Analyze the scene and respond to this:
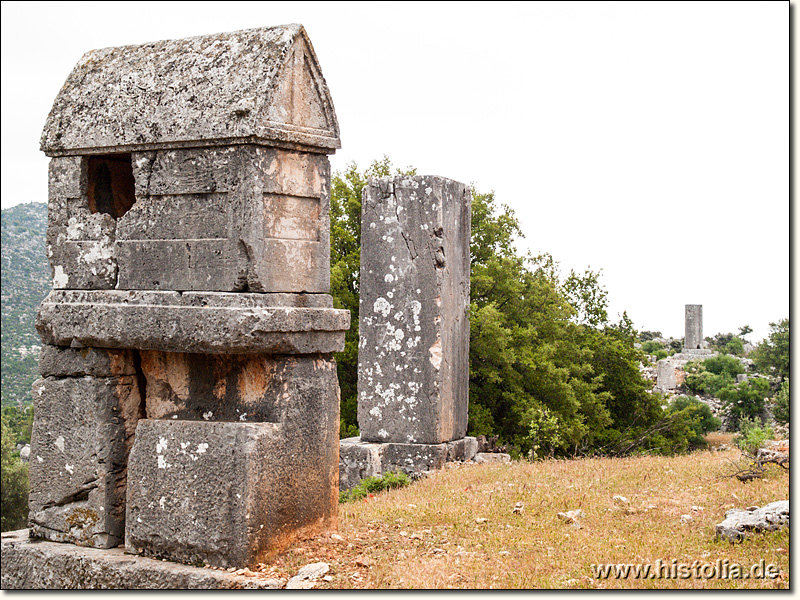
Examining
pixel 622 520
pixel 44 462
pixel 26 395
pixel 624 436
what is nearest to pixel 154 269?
pixel 44 462

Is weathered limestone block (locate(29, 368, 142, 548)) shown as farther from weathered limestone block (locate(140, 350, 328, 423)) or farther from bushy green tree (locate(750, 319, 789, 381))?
bushy green tree (locate(750, 319, 789, 381))

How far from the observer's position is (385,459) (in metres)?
10.2

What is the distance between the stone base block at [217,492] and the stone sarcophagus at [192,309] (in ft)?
0.04

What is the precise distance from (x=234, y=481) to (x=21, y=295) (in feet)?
91.3

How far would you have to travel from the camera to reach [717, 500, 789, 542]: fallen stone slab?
19.1 feet

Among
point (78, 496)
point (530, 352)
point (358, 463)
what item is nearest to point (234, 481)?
point (78, 496)

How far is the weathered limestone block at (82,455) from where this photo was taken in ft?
19.1

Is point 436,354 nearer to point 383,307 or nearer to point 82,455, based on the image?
point 383,307

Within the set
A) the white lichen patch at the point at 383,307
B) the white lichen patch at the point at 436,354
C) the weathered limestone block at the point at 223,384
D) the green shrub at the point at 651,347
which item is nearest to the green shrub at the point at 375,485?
the white lichen patch at the point at 436,354

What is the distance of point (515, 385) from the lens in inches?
528

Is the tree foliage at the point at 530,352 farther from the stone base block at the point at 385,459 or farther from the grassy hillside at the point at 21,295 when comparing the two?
the grassy hillside at the point at 21,295

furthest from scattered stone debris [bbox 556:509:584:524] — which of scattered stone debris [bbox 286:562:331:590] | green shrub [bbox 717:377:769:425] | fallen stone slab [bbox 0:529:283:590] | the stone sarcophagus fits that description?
green shrub [bbox 717:377:769:425]

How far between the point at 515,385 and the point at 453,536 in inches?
297

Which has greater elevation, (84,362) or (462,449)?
(84,362)
